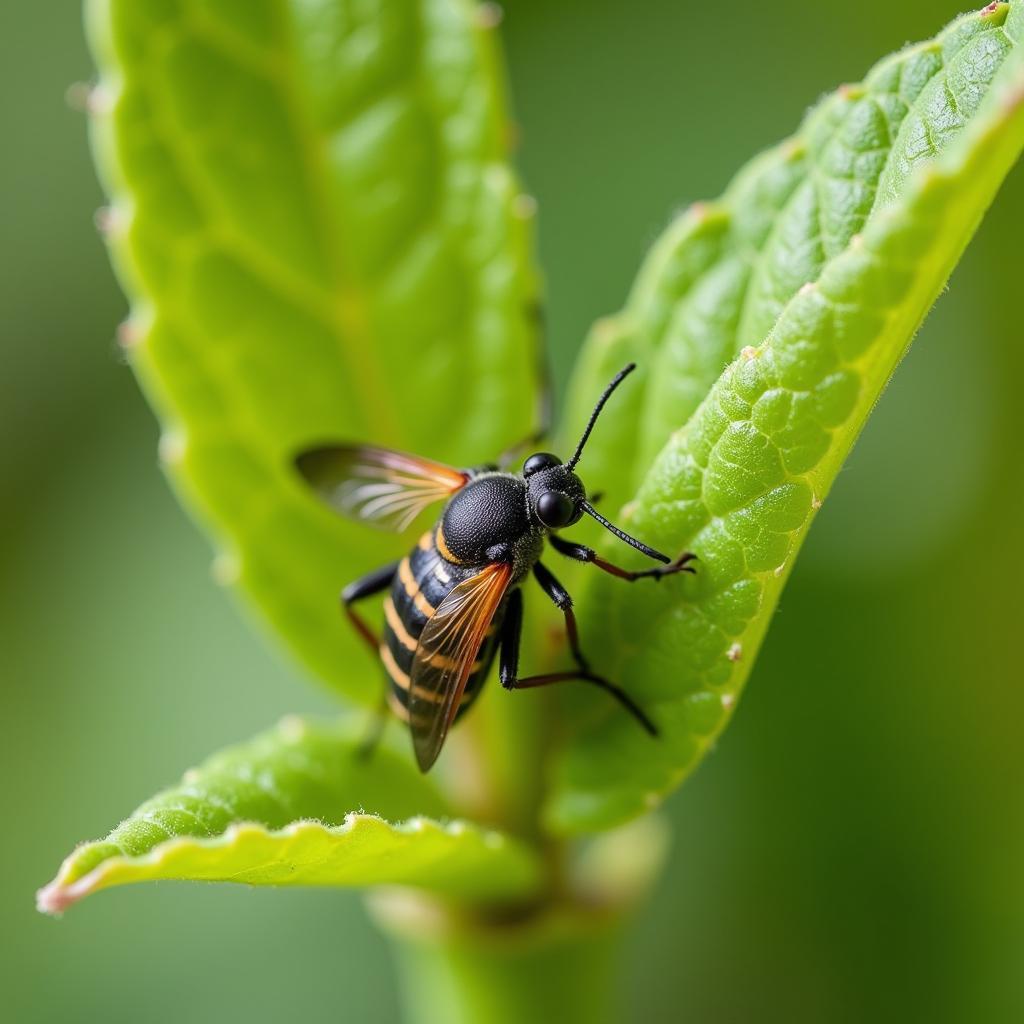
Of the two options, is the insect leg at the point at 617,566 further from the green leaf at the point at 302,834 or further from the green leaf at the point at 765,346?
the green leaf at the point at 302,834

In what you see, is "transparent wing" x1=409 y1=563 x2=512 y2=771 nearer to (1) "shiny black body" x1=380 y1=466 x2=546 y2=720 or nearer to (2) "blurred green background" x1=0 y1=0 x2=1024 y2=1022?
(1) "shiny black body" x1=380 y1=466 x2=546 y2=720

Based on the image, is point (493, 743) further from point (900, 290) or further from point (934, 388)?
point (934, 388)

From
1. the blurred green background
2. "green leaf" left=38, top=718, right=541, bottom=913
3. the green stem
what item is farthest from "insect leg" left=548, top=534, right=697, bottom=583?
the blurred green background

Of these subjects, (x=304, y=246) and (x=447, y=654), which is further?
(x=304, y=246)

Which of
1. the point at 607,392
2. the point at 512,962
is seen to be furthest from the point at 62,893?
the point at 607,392

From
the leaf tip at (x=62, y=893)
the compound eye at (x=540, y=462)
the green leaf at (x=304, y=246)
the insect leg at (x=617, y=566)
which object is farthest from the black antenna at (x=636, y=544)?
the leaf tip at (x=62, y=893)

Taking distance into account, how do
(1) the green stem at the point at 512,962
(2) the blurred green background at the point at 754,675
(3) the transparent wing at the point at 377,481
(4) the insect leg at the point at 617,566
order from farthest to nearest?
1. (2) the blurred green background at the point at 754,675
2. (3) the transparent wing at the point at 377,481
3. (1) the green stem at the point at 512,962
4. (4) the insect leg at the point at 617,566

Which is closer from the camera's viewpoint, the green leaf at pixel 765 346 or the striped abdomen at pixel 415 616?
the green leaf at pixel 765 346

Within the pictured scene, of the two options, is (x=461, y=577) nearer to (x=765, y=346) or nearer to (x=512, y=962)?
(x=512, y=962)
